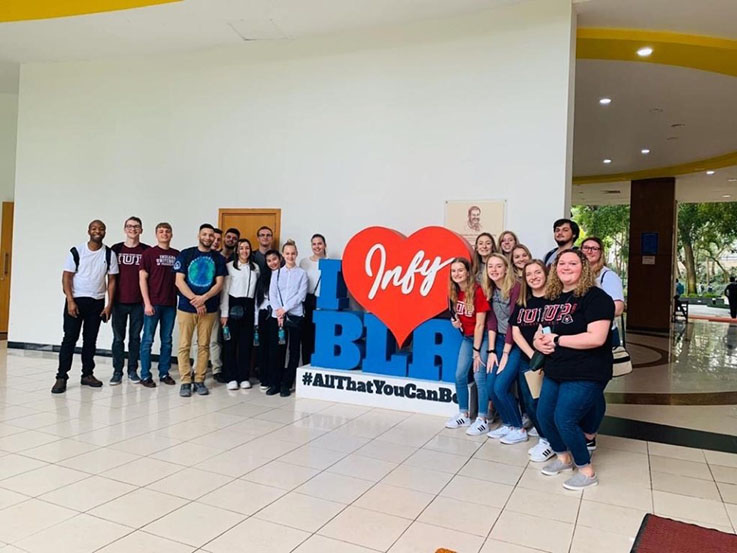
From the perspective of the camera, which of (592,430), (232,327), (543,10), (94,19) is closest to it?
(592,430)

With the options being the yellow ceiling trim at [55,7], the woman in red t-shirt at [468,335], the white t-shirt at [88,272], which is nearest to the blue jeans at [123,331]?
the white t-shirt at [88,272]

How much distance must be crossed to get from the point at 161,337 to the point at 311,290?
1613 millimetres

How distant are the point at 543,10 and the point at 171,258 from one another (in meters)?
4.28

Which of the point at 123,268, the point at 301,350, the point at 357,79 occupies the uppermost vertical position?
the point at 357,79

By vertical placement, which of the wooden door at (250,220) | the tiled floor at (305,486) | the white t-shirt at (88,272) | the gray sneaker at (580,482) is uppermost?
the wooden door at (250,220)

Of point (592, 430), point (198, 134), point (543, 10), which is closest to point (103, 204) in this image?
point (198, 134)

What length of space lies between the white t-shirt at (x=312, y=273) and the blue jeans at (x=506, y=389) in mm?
2026

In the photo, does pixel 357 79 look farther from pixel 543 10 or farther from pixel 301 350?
pixel 301 350

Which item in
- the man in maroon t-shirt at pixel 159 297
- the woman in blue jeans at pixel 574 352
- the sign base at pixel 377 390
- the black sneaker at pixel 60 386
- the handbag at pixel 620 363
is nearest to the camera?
the woman in blue jeans at pixel 574 352

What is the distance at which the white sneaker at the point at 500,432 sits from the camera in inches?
160

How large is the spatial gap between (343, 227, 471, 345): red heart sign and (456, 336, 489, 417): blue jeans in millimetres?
544

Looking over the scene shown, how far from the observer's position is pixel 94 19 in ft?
18.6

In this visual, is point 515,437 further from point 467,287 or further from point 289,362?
point 289,362

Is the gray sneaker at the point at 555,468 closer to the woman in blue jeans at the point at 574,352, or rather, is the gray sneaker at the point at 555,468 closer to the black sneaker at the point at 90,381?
the woman in blue jeans at the point at 574,352
